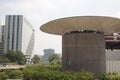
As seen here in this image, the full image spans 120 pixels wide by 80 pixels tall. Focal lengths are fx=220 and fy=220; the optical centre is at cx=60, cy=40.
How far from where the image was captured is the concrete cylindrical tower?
85.2 ft

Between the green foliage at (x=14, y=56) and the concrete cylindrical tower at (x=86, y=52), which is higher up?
the concrete cylindrical tower at (x=86, y=52)

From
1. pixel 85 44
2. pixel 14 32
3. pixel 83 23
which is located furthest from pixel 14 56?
pixel 83 23

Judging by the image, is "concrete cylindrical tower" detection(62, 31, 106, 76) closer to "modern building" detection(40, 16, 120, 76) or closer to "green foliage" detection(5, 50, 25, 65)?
"modern building" detection(40, 16, 120, 76)

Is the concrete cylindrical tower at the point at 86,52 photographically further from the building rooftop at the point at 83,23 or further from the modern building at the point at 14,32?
the modern building at the point at 14,32

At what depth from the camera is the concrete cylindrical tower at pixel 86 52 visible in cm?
2597

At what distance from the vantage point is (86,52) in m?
26.1

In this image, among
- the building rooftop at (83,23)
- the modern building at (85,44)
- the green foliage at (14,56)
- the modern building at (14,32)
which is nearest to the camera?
the building rooftop at (83,23)

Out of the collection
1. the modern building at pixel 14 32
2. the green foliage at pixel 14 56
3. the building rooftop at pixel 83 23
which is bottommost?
the green foliage at pixel 14 56

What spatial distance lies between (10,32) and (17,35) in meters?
5.49

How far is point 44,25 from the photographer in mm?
27938

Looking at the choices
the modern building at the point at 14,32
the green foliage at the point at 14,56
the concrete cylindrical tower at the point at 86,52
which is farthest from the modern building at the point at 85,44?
the modern building at the point at 14,32

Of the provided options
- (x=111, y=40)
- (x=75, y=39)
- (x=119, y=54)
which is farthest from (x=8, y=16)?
(x=75, y=39)

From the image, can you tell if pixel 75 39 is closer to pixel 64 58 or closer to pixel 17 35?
pixel 64 58

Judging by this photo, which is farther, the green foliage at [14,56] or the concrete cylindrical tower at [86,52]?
the green foliage at [14,56]
